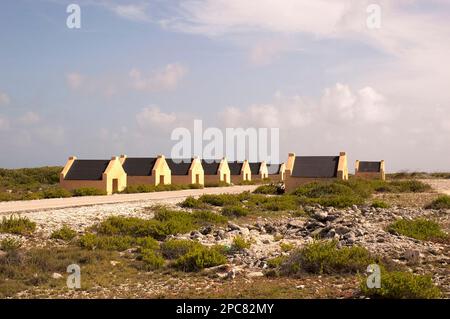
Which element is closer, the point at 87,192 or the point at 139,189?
the point at 87,192

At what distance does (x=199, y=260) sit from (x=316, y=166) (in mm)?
23209

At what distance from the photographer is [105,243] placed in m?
13.5

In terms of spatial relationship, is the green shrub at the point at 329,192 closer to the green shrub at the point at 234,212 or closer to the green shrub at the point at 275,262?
the green shrub at the point at 234,212

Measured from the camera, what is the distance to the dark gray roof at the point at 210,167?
50.3m

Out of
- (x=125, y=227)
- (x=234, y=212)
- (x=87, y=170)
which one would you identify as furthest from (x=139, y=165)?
(x=125, y=227)

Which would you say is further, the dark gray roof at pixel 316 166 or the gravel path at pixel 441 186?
the gravel path at pixel 441 186

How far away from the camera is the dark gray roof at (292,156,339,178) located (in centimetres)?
3250

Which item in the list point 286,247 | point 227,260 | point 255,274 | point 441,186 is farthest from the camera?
point 441,186

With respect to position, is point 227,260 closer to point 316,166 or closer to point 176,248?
point 176,248

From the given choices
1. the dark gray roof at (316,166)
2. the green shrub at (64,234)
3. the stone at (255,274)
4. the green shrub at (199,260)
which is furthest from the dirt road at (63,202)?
the stone at (255,274)

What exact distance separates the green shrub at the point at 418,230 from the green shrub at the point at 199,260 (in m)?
6.79

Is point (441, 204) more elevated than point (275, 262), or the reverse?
point (441, 204)
